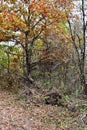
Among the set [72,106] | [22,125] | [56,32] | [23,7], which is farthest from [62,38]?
[22,125]

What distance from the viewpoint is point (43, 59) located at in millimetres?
21141

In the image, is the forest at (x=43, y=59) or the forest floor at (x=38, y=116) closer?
the forest floor at (x=38, y=116)

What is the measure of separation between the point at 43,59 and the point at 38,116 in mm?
9391

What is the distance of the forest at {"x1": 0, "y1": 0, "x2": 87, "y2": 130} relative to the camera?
13820 mm

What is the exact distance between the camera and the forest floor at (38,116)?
10375mm

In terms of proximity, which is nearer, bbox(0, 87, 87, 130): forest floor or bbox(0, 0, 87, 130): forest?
bbox(0, 87, 87, 130): forest floor

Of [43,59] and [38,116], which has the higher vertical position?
[43,59]

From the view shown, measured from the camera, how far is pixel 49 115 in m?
12.4

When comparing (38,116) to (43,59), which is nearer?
(38,116)

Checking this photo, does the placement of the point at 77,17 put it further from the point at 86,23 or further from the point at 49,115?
the point at 49,115

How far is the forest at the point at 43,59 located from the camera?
45.3 feet

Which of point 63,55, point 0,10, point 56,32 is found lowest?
point 63,55

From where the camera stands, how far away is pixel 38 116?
12.1 metres

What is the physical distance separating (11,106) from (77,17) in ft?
27.8
